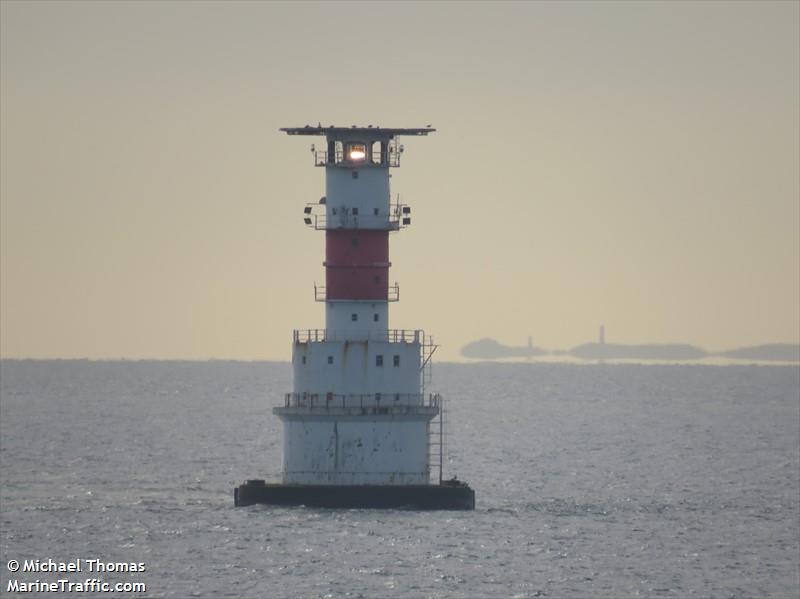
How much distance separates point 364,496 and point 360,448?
1.52 m

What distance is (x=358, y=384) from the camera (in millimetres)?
77625

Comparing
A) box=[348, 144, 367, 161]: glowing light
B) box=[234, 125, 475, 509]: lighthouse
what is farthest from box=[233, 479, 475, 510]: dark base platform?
box=[348, 144, 367, 161]: glowing light

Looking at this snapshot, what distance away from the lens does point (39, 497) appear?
8594 centimetres

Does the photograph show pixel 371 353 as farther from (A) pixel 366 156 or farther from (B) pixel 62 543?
(B) pixel 62 543

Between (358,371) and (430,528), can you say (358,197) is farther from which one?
(430,528)

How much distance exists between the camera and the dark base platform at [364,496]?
252 ft

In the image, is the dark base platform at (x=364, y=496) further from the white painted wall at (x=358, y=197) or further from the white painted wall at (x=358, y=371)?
the white painted wall at (x=358, y=197)

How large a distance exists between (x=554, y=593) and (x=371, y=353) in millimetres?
16136

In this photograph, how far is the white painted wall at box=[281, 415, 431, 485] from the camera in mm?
77062

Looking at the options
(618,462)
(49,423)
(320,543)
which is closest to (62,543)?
(320,543)

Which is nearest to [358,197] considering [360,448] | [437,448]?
[360,448]

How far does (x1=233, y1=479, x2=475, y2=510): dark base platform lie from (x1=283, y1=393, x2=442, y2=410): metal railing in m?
2.57

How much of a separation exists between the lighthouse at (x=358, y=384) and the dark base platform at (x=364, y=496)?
0.03m

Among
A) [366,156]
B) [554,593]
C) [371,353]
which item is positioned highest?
[366,156]
